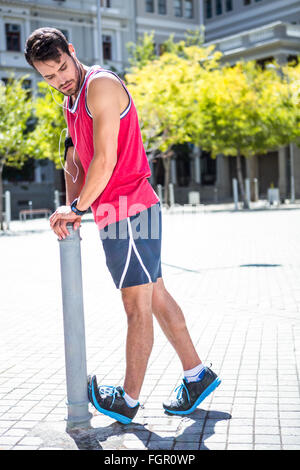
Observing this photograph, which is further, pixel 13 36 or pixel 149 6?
pixel 149 6

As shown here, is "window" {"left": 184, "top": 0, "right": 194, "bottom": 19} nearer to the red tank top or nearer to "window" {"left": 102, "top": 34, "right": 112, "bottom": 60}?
"window" {"left": 102, "top": 34, "right": 112, "bottom": 60}

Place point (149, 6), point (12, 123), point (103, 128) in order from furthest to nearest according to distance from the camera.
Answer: point (149, 6) → point (12, 123) → point (103, 128)

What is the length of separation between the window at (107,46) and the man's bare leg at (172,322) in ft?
138

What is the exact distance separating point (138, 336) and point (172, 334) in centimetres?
27

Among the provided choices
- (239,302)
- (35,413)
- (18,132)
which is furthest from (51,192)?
(35,413)

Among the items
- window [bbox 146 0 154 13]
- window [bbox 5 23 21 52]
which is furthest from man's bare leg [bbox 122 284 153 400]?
window [bbox 146 0 154 13]

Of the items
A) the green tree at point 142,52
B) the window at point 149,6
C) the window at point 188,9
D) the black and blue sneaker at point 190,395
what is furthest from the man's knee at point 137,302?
the window at point 188,9

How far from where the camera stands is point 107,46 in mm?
43781

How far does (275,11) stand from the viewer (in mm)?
46312

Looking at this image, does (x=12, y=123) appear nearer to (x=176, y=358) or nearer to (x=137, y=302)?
(x=176, y=358)

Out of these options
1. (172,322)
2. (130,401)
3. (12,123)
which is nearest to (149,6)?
(12,123)

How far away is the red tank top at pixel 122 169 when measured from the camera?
3.06 metres

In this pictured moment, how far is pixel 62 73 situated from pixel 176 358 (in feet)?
7.45

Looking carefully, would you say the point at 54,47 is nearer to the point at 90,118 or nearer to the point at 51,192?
the point at 90,118
